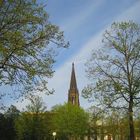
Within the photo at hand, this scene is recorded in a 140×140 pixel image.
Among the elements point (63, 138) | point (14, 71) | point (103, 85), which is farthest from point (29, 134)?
point (14, 71)

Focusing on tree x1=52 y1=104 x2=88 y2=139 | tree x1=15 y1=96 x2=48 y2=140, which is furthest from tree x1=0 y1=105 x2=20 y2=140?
tree x1=52 y1=104 x2=88 y2=139

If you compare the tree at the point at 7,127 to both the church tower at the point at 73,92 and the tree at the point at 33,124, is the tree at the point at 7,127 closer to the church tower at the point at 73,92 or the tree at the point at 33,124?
the tree at the point at 33,124

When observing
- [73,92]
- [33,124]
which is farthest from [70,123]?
[73,92]

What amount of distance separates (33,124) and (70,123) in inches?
682

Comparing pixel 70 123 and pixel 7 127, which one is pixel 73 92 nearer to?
pixel 70 123

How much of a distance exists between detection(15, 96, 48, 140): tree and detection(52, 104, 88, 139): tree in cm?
1270

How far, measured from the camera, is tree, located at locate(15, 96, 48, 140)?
75938 millimetres

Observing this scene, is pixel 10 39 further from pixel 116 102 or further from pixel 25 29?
pixel 116 102

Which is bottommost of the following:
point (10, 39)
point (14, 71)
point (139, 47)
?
point (14, 71)

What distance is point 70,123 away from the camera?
91312 mm

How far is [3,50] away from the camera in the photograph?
684 inches

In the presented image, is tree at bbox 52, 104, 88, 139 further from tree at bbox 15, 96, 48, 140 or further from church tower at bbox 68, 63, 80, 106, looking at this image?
church tower at bbox 68, 63, 80, 106

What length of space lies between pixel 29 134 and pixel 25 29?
59934mm

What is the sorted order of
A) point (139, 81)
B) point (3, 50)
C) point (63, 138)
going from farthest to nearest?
point (63, 138) < point (139, 81) < point (3, 50)
